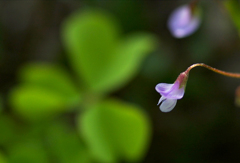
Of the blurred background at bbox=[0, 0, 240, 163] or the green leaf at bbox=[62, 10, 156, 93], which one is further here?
the green leaf at bbox=[62, 10, 156, 93]

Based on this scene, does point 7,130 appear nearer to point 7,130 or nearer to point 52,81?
point 7,130

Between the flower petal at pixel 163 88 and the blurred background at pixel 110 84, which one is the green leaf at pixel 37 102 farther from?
the flower petal at pixel 163 88

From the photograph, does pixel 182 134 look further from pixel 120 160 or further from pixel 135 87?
pixel 120 160

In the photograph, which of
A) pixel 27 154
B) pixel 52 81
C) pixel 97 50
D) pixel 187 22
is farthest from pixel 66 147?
pixel 187 22

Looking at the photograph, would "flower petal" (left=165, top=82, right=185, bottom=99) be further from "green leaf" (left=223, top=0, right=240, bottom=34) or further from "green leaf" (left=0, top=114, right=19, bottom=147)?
"green leaf" (left=0, top=114, right=19, bottom=147)

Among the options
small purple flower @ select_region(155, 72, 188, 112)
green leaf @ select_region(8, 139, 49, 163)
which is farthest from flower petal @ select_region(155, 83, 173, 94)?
green leaf @ select_region(8, 139, 49, 163)

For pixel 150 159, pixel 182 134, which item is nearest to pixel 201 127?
pixel 182 134
